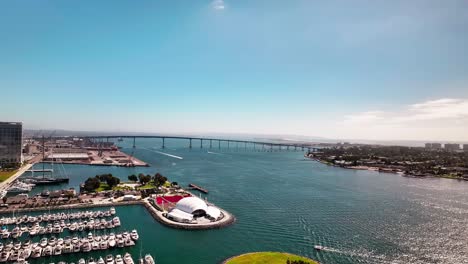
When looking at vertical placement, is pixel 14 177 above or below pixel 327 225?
above

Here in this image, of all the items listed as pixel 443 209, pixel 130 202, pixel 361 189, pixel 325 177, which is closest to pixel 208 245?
pixel 130 202

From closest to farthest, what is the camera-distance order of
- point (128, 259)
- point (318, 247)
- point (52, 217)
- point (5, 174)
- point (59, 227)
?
point (128, 259) < point (318, 247) < point (59, 227) < point (52, 217) < point (5, 174)

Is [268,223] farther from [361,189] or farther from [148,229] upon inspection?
[361,189]

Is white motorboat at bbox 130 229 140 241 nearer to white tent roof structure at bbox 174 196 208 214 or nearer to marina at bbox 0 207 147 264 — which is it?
marina at bbox 0 207 147 264

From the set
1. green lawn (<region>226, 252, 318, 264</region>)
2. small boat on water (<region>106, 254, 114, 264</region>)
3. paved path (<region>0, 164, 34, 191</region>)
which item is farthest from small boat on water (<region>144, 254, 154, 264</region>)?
paved path (<region>0, 164, 34, 191</region>)

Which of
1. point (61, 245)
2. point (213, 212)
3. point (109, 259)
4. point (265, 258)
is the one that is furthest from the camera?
point (213, 212)

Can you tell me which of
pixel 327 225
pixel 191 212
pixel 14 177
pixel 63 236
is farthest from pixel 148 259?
pixel 14 177

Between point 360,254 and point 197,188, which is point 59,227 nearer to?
point 197,188
